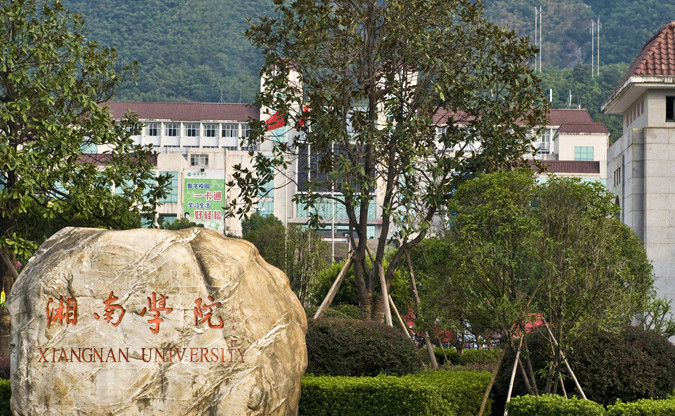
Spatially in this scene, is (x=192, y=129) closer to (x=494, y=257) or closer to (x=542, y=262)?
(x=494, y=257)

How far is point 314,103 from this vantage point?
12.8 m

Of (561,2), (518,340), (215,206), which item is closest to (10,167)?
(518,340)

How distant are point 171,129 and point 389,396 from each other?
254ft

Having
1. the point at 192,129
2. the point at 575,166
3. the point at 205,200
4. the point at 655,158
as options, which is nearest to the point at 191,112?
the point at 192,129

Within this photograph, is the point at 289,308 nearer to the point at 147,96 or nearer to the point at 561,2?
the point at 147,96

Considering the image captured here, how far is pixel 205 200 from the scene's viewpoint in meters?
60.8

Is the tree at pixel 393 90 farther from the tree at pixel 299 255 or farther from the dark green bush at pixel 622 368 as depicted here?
the tree at pixel 299 255

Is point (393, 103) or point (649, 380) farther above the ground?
point (393, 103)

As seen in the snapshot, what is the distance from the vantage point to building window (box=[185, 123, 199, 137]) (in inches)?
3359

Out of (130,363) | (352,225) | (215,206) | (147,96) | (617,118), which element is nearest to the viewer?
(130,363)

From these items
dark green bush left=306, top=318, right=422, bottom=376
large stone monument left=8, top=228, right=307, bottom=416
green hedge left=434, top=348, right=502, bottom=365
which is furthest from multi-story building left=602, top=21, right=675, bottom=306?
large stone monument left=8, top=228, right=307, bottom=416

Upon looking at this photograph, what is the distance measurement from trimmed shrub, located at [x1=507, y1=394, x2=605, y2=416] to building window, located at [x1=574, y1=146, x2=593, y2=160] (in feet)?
222

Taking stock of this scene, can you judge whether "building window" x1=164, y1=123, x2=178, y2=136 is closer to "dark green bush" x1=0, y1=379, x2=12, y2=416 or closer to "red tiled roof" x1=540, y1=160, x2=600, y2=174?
"red tiled roof" x1=540, y1=160, x2=600, y2=174

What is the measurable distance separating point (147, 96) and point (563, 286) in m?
98.7
